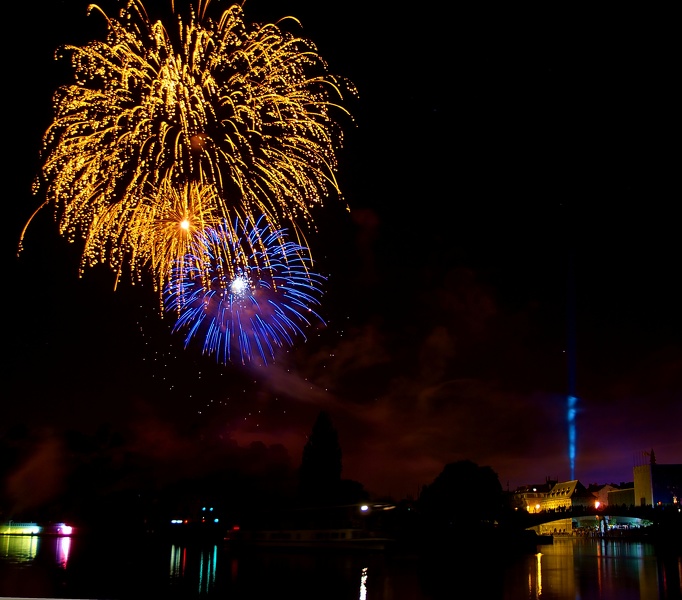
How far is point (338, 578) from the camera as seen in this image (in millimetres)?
30078

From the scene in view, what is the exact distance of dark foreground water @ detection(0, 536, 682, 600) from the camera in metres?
24.3

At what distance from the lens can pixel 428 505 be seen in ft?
217

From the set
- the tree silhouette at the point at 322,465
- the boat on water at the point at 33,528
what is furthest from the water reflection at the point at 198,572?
the boat on water at the point at 33,528

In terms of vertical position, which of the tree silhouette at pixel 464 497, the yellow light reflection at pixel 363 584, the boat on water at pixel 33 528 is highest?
the tree silhouette at pixel 464 497

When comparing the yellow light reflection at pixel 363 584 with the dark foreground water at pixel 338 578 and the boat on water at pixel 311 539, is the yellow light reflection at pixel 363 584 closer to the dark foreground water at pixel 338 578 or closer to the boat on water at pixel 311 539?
the dark foreground water at pixel 338 578

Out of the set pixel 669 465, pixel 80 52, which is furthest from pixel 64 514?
pixel 80 52

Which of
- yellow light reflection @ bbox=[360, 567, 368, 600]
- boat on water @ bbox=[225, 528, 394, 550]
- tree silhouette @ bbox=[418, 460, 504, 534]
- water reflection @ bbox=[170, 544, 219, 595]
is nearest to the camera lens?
yellow light reflection @ bbox=[360, 567, 368, 600]

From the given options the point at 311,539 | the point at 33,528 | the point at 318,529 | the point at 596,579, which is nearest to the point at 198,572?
the point at 596,579

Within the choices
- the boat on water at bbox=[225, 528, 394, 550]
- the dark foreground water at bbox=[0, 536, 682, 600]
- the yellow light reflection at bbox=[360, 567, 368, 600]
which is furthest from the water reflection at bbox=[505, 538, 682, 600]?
the boat on water at bbox=[225, 528, 394, 550]

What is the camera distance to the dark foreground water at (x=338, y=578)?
2427 centimetres

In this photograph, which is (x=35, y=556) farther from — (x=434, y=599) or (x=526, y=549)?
(x=526, y=549)

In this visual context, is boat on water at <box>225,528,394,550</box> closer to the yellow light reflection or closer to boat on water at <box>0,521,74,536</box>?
the yellow light reflection

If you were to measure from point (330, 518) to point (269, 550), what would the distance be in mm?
5534

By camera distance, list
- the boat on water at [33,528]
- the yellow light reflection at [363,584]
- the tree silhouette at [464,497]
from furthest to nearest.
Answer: the boat on water at [33,528], the tree silhouette at [464,497], the yellow light reflection at [363,584]
